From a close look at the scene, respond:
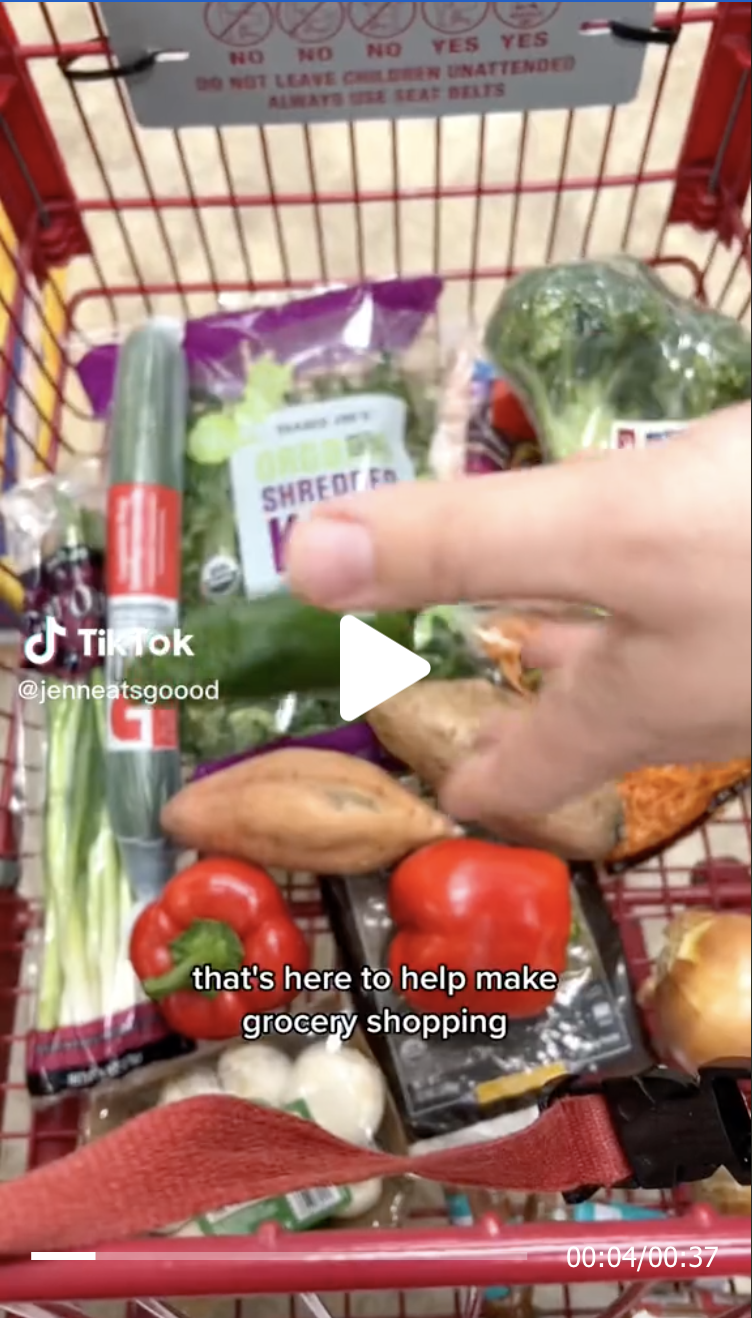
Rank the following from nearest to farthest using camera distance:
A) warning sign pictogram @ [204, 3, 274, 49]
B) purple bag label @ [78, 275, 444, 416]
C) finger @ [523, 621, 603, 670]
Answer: finger @ [523, 621, 603, 670] → warning sign pictogram @ [204, 3, 274, 49] → purple bag label @ [78, 275, 444, 416]

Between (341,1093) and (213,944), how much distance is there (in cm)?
11

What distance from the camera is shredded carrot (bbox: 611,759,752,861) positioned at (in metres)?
0.82

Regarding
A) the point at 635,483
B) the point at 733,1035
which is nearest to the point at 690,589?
the point at 635,483

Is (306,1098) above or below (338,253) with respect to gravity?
below

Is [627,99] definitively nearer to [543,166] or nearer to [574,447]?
[574,447]

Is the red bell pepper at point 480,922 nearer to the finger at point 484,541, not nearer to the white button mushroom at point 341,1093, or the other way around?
the white button mushroom at point 341,1093

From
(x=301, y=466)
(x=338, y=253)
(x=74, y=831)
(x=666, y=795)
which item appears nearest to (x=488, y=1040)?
(x=666, y=795)

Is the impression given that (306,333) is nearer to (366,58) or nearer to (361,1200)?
(366,58)

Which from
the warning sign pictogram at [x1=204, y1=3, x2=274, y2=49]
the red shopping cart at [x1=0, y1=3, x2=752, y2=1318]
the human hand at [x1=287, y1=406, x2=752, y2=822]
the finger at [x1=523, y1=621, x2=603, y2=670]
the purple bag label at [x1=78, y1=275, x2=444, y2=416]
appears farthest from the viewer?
the purple bag label at [x1=78, y1=275, x2=444, y2=416]

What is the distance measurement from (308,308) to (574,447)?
0.23 meters

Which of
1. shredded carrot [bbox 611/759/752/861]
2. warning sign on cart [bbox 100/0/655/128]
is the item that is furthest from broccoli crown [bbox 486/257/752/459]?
shredded carrot [bbox 611/759/752/861]

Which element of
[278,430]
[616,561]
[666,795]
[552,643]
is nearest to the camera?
[616,561]

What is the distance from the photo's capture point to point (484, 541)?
0.38 metres

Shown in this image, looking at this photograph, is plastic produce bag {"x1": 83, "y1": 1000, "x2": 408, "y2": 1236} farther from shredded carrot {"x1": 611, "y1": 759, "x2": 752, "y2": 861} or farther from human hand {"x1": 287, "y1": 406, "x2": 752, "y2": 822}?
human hand {"x1": 287, "y1": 406, "x2": 752, "y2": 822}
